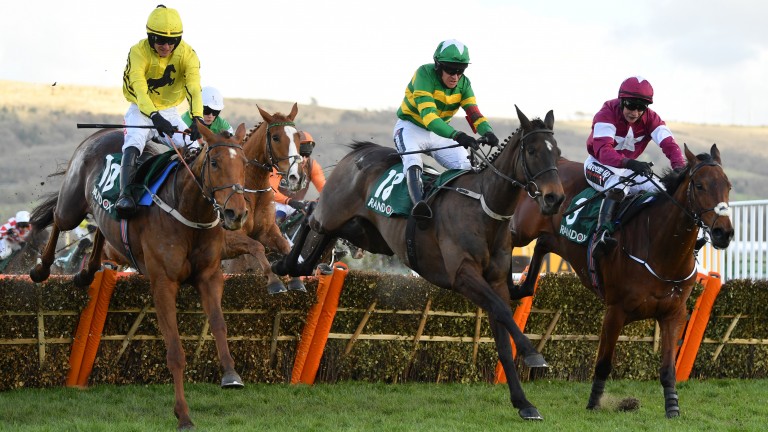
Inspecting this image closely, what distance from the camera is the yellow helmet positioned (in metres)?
8.27

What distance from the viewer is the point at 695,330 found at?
10344mm

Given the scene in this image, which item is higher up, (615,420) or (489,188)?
(489,188)

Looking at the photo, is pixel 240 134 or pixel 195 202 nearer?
pixel 195 202

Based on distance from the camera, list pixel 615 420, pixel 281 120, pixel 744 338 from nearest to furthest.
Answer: pixel 615 420
pixel 281 120
pixel 744 338

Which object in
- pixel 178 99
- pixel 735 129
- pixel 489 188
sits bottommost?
pixel 735 129

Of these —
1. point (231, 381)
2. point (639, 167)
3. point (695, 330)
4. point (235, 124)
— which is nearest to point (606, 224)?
point (639, 167)

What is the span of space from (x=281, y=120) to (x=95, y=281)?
92.1 inches

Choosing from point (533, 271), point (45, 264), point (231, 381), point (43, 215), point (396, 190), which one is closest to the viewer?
point (231, 381)

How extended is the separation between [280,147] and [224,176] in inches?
98.6

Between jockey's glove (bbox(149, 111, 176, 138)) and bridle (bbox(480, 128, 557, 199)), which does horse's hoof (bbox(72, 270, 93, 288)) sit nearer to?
jockey's glove (bbox(149, 111, 176, 138))

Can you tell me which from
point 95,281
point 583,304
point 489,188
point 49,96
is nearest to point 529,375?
point 583,304

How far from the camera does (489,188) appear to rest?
25.8 ft

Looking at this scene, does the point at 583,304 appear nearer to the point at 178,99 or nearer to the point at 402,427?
the point at 402,427

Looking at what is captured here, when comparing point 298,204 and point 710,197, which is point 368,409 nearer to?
point 710,197
